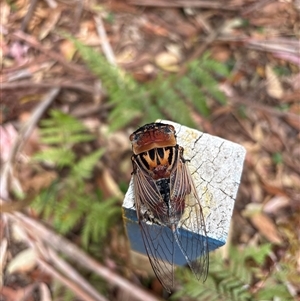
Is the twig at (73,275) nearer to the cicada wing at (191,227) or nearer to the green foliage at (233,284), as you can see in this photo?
the green foliage at (233,284)

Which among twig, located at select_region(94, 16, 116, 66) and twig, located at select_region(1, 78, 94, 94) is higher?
twig, located at select_region(94, 16, 116, 66)

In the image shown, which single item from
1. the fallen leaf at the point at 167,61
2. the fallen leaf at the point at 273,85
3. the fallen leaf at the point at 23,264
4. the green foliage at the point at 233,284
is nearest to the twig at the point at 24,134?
the fallen leaf at the point at 23,264

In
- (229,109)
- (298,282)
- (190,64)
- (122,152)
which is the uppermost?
(190,64)

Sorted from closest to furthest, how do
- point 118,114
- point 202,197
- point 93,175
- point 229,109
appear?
point 202,197
point 118,114
point 93,175
point 229,109

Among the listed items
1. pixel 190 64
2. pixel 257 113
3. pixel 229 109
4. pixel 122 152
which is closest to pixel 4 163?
pixel 122 152

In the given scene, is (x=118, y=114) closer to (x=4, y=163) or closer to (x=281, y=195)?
(x=4, y=163)

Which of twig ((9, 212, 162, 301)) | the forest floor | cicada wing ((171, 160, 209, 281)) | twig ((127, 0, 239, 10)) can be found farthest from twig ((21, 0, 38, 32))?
cicada wing ((171, 160, 209, 281))

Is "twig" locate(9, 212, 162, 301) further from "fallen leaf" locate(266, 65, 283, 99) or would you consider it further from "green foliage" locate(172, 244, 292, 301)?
"fallen leaf" locate(266, 65, 283, 99)
